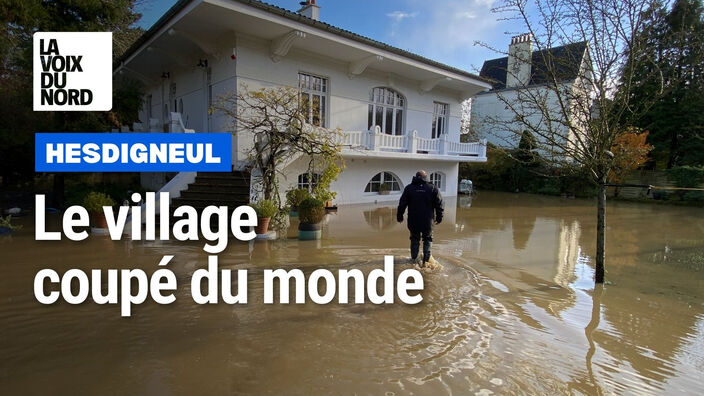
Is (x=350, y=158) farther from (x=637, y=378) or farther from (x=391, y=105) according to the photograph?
(x=637, y=378)

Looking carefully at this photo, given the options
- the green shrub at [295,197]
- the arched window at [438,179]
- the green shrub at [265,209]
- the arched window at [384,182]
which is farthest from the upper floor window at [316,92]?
the arched window at [438,179]

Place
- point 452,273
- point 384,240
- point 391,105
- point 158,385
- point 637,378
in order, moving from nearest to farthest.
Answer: point 158,385, point 637,378, point 452,273, point 384,240, point 391,105

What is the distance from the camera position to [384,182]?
16.2m

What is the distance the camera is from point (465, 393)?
2898mm

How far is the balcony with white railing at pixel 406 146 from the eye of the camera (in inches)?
527

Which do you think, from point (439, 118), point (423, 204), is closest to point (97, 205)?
point (423, 204)

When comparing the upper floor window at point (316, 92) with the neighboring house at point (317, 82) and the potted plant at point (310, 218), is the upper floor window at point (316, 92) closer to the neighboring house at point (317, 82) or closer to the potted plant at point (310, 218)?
the neighboring house at point (317, 82)

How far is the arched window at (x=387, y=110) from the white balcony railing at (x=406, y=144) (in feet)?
4.15

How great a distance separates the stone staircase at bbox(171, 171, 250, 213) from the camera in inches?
388

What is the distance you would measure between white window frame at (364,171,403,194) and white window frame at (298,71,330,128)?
3.34 metres

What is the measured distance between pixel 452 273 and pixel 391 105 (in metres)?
11.4

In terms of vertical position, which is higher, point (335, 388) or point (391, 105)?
point (391, 105)

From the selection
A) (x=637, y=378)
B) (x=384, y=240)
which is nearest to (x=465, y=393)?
(x=637, y=378)

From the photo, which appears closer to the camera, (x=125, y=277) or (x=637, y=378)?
(x=637, y=378)
